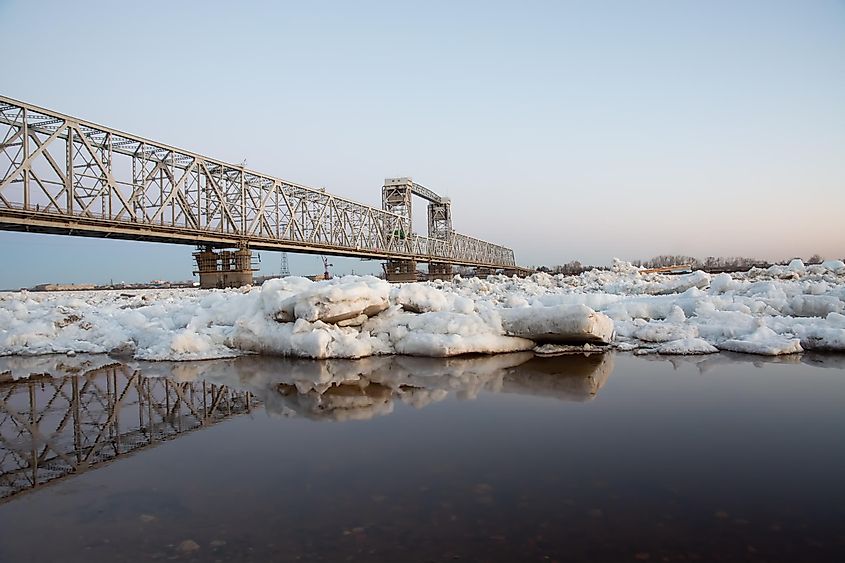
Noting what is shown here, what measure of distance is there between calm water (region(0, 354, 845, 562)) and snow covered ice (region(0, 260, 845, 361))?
5.97 feet

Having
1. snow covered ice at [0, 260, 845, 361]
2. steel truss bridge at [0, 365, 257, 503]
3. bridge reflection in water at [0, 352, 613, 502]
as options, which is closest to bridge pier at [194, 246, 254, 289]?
snow covered ice at [0, 260, 845, 361]

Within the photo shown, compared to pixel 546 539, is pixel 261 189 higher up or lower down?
higher up

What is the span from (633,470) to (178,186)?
33892mm

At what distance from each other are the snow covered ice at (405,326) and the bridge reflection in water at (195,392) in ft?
1.48

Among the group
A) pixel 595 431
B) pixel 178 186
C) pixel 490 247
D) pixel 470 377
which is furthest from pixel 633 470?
pixel 490 247

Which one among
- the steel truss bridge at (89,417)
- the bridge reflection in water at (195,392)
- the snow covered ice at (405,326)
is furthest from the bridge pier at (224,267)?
the steel truss bridge at (89,417)

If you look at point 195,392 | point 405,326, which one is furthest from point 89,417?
point 405,326

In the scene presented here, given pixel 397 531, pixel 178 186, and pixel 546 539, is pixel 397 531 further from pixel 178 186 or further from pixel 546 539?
pixel 178 186

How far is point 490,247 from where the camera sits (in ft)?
346

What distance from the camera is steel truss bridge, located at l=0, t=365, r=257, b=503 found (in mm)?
3385

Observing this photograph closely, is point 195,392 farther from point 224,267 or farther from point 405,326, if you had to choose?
point 224,267

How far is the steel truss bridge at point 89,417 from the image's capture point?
3.38 meters

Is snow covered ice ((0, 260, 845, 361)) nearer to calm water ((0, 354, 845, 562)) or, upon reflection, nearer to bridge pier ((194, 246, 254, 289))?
calm water ((0, 354, 845, 562))

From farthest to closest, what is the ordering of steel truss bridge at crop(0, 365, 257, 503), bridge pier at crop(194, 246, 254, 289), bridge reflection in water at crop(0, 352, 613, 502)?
bridge pier at crop(194, 246, 254, 289) → bridge reflection in water at crop(0, 352, 613, 502) → steel truss bridge at crop(0, 365, 257, 503)
